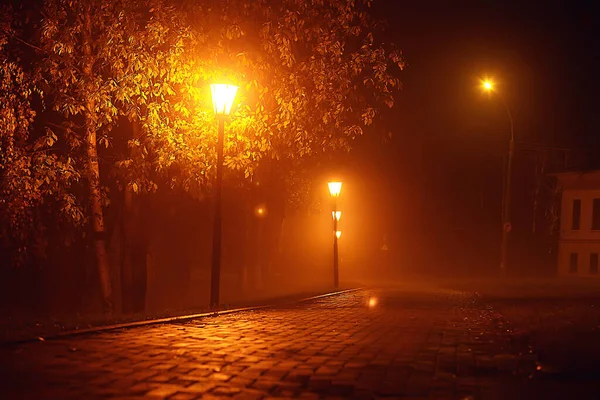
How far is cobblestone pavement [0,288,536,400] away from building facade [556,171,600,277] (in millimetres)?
38816

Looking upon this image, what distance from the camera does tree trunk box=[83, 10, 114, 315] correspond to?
16.8 m

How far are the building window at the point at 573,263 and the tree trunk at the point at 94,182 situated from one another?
37.6 m

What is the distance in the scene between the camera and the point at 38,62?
16.5 metres

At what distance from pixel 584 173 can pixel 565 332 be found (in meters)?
41.3

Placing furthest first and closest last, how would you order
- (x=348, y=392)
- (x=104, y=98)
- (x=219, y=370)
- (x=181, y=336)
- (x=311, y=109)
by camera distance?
(x=311, y=109) < (x=104, y=98) < (x=181, y=336) < (x=219, y=370) < (x=348, y=392)

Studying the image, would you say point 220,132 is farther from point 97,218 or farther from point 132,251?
point 132,251

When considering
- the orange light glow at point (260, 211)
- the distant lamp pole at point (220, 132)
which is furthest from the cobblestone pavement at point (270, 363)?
the orange light glow at point (260, 211)

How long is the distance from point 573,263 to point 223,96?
130 ft

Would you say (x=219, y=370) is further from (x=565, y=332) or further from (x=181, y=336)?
(x=565, y=332)

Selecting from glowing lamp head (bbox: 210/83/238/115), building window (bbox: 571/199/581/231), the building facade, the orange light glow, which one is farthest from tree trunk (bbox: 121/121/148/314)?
building window (bbox: 571/199/581/231)

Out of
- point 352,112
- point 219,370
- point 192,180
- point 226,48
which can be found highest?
point 226,48

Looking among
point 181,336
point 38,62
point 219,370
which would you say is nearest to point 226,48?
point 38,62

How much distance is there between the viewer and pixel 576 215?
5047 centimetres

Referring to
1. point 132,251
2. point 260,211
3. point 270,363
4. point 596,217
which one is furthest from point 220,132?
point 596,217
